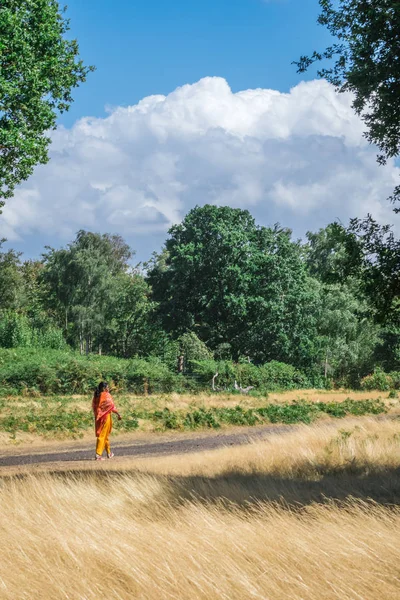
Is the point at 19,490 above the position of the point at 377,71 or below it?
below

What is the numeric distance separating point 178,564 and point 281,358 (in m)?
49.6

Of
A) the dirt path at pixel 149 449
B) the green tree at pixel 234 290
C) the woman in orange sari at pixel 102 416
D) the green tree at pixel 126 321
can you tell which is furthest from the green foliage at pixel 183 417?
the green tree at pixel 126 321

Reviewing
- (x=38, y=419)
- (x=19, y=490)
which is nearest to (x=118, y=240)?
(x=38, y=419)

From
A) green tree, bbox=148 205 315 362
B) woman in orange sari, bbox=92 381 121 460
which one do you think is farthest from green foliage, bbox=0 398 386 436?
green tree, bbox=148 205 315 362

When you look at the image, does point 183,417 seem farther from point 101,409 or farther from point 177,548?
point 177,548

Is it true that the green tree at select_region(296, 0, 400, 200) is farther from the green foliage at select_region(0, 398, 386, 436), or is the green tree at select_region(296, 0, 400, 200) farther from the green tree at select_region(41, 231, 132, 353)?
the green tree at select_region(41, 231, 132, 353)

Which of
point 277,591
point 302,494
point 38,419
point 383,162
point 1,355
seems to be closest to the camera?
point 277,591

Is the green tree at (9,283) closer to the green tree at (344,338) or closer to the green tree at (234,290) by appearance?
the green tree at (234,290)

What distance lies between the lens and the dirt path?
17.6 metres

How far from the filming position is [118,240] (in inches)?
3268

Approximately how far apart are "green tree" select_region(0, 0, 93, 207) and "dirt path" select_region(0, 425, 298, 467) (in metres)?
10.6

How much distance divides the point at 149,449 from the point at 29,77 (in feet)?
43.6

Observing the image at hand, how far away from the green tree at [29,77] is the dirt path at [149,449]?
10577 mm

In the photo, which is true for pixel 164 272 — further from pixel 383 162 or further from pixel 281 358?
pixel 383 162
